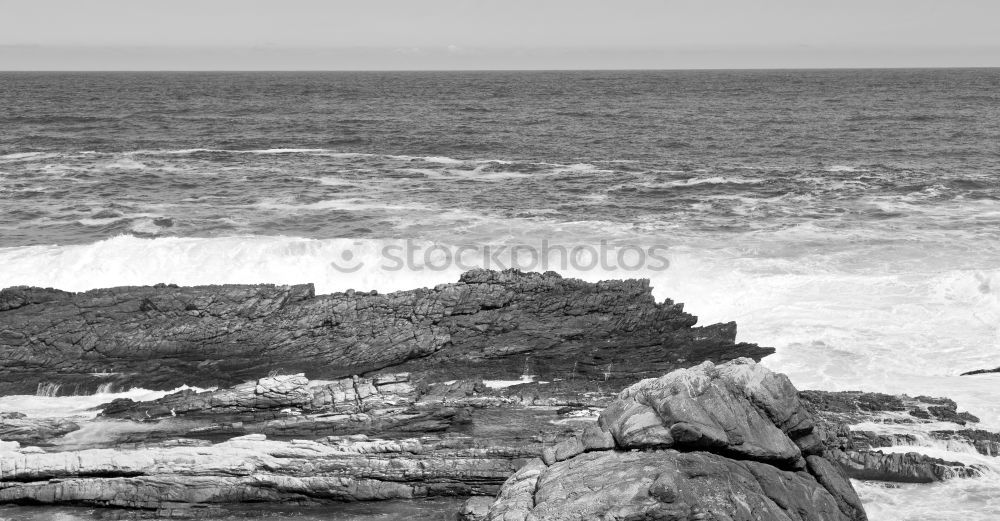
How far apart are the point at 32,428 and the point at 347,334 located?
19.8 feet

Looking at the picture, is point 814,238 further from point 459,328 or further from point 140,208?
point 140,208

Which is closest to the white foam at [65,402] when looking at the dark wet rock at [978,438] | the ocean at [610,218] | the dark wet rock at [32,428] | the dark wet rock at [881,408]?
the dark wet rock at [32,428]

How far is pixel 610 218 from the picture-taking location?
3231 centimetres

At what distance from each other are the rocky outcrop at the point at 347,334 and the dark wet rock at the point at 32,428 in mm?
2408

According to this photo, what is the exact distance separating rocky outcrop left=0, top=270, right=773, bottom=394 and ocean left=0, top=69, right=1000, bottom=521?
3.36 m

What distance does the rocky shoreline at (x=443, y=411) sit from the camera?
9867 millimetres

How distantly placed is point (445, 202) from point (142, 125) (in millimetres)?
36446

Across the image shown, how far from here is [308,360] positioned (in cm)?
1758

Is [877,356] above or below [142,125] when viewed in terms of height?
below

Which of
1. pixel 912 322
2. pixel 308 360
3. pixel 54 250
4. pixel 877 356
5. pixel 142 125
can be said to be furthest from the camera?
pixel 142 125

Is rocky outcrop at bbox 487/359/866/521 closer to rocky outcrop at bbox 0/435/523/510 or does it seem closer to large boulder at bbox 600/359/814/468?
large boulder at bbox 600/359/814/468

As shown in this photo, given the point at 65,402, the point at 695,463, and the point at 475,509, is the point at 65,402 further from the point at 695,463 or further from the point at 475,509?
the point at 695,463

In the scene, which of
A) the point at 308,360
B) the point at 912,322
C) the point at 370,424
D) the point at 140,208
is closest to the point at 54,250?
the point at 140,208

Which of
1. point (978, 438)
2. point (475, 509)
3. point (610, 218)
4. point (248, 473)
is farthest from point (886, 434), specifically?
point (610, 218)
